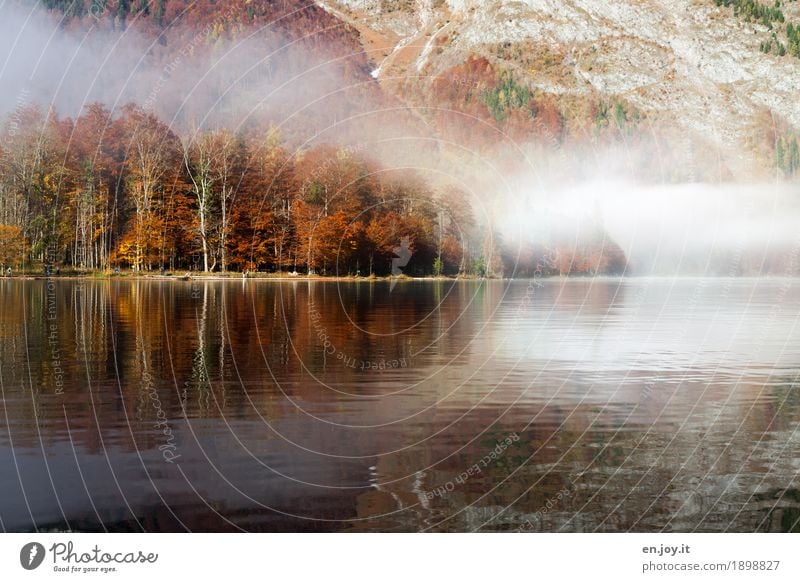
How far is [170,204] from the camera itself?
368 ft

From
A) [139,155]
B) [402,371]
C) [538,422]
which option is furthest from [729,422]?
[139,155]

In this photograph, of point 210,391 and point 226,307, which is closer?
point 210,391

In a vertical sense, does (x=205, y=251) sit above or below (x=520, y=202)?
below

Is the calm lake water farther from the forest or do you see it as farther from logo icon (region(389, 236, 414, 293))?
logo icon (region(389, 236, 414, 293))

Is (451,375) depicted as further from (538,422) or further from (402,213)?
(402,213)

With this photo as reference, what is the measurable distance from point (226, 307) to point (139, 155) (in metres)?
74.2

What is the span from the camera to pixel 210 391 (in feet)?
70.8

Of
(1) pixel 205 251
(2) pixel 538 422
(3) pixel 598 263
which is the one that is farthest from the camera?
(3) pixel 598 263
